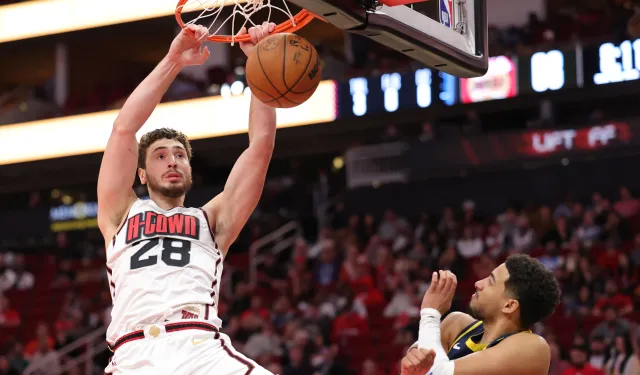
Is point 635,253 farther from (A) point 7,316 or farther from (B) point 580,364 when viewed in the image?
(A) point 7,316

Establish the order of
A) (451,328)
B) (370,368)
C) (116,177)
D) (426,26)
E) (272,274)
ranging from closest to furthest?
(116,177) < (451,328) < (426,26) < (370,368) < (272,274)

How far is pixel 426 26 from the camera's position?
492cm

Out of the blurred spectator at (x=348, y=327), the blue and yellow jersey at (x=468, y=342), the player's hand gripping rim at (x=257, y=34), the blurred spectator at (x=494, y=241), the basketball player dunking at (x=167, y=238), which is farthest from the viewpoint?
the blurred spectator at (x=494, y=241)

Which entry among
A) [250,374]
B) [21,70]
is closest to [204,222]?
[250,374]

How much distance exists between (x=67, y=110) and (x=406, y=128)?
231 inches

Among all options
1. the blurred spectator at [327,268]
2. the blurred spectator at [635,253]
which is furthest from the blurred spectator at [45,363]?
the blurred spectator at [635,253]

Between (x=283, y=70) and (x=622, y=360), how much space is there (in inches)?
236

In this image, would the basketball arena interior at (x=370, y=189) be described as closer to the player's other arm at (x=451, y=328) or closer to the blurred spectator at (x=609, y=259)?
the blurred spectator at (x=609, y=259)

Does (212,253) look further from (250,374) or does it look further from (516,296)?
(516,296)

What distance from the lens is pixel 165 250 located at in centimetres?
424

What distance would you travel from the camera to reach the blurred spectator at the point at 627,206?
12.4 metres

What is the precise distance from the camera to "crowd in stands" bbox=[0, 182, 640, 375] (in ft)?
33.8

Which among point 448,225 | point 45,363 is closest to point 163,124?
point 45,363

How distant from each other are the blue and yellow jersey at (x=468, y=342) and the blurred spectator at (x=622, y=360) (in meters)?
5.08
